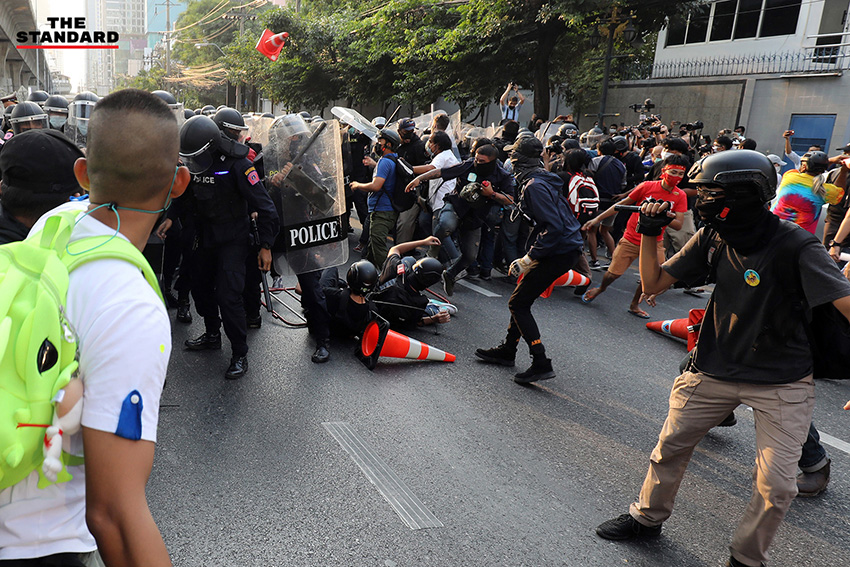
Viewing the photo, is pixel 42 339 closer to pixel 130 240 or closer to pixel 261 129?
pixel 130 240

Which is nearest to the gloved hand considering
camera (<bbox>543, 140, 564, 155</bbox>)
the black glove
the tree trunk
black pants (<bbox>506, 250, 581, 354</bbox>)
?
black pants (<bbox>506, 250, 581, 354</bbox>)

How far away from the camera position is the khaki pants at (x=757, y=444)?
107 inches

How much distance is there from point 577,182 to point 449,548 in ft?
22.6

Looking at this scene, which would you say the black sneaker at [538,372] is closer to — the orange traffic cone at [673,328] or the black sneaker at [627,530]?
the black sneaker at [627,530]

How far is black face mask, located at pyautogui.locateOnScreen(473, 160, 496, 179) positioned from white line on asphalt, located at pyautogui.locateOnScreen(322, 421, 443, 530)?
421 centimetres

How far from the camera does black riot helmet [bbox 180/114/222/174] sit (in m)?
4.65

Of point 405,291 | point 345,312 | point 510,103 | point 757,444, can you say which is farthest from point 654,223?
point 510,103

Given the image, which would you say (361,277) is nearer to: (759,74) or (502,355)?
(502,355)

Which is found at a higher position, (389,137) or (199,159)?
(389,137)

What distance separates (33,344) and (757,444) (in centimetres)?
283

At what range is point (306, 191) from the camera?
5.56 m

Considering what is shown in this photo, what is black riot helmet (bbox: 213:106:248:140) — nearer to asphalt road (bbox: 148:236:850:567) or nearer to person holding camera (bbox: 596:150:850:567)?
asphalt road (bbox: 148:236:850:567)

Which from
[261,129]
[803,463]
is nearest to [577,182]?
[261,129]

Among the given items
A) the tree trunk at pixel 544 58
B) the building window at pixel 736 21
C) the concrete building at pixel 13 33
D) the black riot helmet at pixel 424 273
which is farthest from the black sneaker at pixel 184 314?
the building window at pixel 736 21
